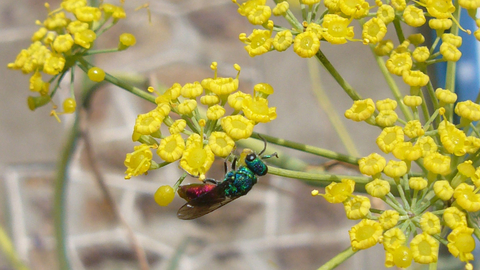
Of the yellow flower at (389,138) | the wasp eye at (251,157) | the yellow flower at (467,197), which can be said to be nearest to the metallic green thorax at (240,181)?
the wasp eye at (251,157)

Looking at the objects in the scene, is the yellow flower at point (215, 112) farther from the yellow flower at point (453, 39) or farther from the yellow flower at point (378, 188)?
the yellow flower at point (453, 39)

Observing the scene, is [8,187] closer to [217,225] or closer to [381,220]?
[217,225]

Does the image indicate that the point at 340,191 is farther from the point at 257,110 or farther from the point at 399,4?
the point at 399,4

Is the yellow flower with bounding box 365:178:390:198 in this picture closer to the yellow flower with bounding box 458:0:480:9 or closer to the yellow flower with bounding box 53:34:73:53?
the yellow flower with bounding box 458:0:480:9

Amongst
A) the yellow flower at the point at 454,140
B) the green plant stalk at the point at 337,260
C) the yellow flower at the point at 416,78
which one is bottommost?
the green plant stalk at the point at 337,260

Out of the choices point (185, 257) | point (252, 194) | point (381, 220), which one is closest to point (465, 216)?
point (381, 220)

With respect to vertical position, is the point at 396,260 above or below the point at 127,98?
above

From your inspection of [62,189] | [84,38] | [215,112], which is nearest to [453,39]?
[215,112]
